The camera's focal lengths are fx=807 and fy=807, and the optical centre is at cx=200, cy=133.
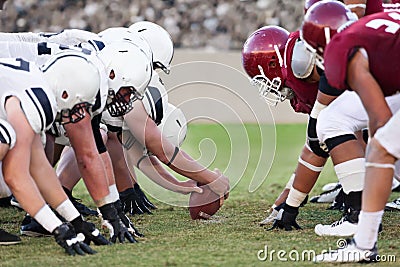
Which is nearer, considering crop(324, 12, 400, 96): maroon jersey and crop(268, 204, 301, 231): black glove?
crop(324, 12, 400, 96): maroon jersey

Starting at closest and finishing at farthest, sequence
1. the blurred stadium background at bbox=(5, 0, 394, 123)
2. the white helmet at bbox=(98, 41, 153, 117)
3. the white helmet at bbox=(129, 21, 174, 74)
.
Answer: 1. the white helmet at bbox=(98, 41, 153, 117)
2. the white helmet at bbox=(129, 21, 174, 74)
3. the blurred stadium background at bbox=(5, 0, 394, 123)

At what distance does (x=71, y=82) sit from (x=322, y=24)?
1183 mm

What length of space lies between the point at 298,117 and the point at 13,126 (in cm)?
848

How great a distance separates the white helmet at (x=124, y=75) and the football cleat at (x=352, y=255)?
144 centimetres

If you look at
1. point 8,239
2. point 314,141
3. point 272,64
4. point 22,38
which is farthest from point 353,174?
point 22,38

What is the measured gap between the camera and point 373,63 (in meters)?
3.36

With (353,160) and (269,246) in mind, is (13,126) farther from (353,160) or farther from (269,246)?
(353,160)

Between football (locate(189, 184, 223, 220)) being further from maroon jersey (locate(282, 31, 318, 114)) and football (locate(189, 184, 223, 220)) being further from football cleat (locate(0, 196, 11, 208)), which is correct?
Answer: football cleat (locate(0, 196, 11, 208))

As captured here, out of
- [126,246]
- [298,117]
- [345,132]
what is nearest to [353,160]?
[345,132]

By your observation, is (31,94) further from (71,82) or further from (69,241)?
(69,241)

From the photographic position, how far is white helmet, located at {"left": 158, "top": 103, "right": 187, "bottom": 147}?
5238 millimetres

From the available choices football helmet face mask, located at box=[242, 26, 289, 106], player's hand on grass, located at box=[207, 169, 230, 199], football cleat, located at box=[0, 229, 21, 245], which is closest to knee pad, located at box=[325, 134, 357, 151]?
football helmet face mask, located at box=[242, 26, 289, 106]

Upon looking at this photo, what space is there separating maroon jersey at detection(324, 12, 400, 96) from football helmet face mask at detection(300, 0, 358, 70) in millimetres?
167

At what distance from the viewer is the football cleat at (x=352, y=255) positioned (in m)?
3.31
